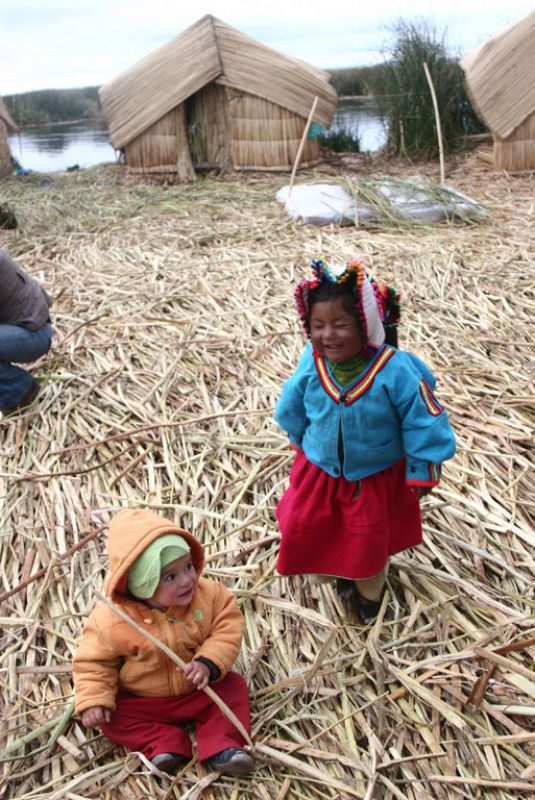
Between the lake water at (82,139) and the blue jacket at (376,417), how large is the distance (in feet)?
24.9

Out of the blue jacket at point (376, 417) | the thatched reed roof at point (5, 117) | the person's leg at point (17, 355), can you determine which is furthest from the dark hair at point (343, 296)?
the thatched reed roof at point (5, 117)

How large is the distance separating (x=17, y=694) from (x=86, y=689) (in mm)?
367

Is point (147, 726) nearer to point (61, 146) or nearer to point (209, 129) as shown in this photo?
point (209, 129)

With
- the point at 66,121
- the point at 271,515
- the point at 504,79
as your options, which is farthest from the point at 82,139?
the point at 271,515

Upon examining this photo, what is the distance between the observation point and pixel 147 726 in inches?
69.8

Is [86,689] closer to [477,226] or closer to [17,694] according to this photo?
[17,694]

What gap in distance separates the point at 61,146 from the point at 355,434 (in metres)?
14.5

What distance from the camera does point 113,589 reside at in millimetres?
1703

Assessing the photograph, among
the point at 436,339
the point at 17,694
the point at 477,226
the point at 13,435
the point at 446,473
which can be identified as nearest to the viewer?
the point at 17,694

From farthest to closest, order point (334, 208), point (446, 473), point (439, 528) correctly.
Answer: point (334, 208) → point (446, 473) → point (439, 528)

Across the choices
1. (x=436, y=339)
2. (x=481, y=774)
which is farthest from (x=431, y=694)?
(x=436, y=339)

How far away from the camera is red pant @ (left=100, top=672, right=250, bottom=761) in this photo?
5.69 ft

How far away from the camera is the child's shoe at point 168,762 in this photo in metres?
1.70

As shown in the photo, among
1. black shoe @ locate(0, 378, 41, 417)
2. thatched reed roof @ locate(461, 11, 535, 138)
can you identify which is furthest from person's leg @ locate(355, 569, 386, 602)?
thatched reed roof @ locate(461, 11, 535, 138)
